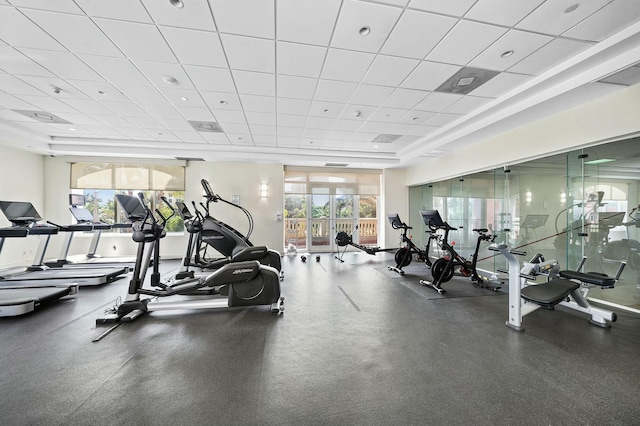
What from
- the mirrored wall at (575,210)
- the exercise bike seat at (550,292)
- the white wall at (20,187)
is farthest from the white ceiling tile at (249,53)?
the white wall at (20,187)

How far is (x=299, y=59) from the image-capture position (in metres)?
2.94

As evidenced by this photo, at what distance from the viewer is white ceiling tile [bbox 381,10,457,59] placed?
2322mm

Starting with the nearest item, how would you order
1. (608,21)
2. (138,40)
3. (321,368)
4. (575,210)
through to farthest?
(321,368), (608,21), (138,40), (575,210)

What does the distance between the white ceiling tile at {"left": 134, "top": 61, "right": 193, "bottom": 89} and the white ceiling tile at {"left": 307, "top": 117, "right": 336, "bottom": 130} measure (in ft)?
6.86

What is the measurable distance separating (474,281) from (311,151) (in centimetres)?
490

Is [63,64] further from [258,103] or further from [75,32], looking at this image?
[258,103]

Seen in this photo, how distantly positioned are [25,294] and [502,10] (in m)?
6.30

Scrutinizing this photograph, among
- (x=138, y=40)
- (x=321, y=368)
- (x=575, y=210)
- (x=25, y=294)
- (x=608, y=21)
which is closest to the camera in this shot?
(x=321, y=368)

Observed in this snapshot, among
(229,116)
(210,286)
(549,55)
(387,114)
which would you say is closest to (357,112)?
(387,114)

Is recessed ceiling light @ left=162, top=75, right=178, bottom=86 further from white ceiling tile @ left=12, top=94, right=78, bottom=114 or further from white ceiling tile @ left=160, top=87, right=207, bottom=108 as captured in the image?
white ceiling tile @ left=12, top=94, right=78, bottom=114

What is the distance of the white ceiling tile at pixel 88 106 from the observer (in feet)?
13.3

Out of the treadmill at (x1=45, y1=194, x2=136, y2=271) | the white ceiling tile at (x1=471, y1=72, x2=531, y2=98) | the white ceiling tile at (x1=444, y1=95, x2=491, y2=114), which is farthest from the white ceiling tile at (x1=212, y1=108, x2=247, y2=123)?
the white ceiling tile at (x1=471, y1=72, x2=531, y2=98)

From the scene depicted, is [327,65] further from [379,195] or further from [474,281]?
[379,195]

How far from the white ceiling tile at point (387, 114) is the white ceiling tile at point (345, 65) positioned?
1.14 m
